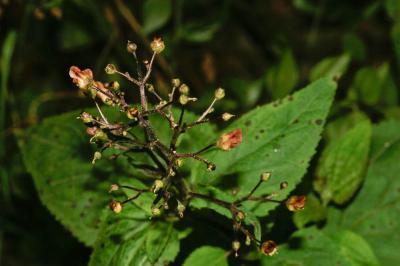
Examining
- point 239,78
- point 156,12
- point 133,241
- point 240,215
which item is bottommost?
point 133,241

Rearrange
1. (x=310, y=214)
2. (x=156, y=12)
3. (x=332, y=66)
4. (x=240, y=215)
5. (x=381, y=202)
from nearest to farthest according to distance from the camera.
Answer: (x=240, y=215), (x=310, y=214), (x=381, y=202), (x=332, y=66), (x=156, y=12)

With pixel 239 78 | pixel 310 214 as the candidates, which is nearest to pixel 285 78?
pixel 239 78

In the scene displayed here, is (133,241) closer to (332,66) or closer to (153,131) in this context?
(153,131)

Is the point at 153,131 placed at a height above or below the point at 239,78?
below

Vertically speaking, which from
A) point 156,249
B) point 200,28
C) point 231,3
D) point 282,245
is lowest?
point 156,249

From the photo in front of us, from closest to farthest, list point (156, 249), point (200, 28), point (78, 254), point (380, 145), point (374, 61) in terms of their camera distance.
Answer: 1. point (156, 249)
2. point (380, 145)
3. point (78, 254)
4. point (200, 28)
5. point (374, 61)

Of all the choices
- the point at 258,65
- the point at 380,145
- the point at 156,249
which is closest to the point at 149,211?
the point at 156,249

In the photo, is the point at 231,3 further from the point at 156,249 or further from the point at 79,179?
the point at 156,249

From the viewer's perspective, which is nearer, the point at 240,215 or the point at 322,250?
the point at 240,215
